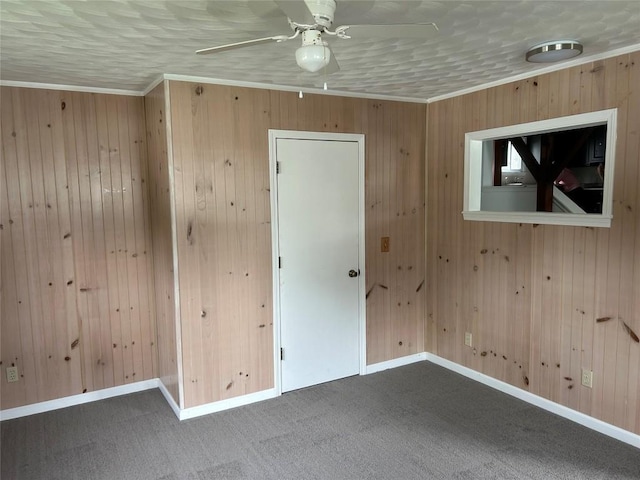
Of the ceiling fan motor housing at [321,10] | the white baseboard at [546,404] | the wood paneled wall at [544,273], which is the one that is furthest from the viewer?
the white baseboard at [546,404]

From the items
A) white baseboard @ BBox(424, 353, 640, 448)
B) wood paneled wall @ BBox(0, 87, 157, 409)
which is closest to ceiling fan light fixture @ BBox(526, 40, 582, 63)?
white baseboard @ BBox(424, 353, 640, 448)

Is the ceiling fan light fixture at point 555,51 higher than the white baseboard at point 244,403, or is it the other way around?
the ceiling fan light fixture at point 555,51

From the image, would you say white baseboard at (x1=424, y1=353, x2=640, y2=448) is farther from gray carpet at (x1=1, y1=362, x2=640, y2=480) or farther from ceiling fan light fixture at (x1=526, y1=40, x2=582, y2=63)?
ceiling fan light fixture at (x1=526, y1=40, x2=582, y2=63)

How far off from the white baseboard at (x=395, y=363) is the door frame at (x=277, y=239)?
3.1 inches

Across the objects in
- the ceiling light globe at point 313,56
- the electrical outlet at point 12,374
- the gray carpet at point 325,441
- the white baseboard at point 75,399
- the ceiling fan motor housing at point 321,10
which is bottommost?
the gray carpet at point 325,441

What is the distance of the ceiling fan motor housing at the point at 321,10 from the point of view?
5.45ft

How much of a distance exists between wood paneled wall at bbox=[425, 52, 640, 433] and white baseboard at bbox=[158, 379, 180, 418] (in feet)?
7.67

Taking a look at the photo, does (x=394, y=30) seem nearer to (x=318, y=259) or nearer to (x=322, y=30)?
(x=322, y=30)

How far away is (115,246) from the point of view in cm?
365

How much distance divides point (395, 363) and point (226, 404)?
1.61 m

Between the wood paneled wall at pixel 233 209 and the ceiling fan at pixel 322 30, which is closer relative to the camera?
the ceiling fan at pixel 322 30

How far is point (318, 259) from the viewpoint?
3.75m

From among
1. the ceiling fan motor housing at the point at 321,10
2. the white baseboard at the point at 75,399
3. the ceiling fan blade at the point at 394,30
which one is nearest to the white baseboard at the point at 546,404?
the white baseboard at the point at 75,399

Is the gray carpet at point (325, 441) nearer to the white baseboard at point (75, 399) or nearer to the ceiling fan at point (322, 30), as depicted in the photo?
the white baseboard at point (75, 399)
